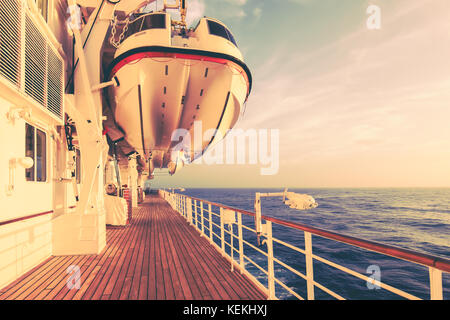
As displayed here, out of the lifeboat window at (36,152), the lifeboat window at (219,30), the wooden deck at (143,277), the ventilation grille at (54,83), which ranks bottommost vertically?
the wooden deck at (143,277)

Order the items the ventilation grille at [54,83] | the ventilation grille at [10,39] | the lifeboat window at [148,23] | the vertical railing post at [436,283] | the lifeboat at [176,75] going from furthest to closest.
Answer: the lifeboat window at [148,23], the lifeboat at [176,75], the ventilation grille at [54,83], the ventilation grille at [10,39], the vertical railing post at [436,283]

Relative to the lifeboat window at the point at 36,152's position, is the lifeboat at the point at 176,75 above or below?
above

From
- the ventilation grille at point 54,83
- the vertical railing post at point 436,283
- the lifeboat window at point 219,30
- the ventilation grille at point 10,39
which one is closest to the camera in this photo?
the vertical railing post at point 436,283

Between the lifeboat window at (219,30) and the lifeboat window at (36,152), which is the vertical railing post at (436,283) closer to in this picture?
the lifeboat window at (36,152)

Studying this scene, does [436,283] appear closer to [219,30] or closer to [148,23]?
[219,30]

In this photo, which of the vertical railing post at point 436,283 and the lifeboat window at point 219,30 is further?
the lifeboat window at point 219,30

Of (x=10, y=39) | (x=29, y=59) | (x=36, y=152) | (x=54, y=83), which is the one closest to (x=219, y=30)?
(x=54, y=83)

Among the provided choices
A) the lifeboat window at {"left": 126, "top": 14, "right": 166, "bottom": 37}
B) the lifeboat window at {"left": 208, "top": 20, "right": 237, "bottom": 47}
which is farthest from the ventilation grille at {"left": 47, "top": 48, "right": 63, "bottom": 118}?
the lifeboat window at {"left": 208, "top": 20, "right": 237, "bottom": 47}

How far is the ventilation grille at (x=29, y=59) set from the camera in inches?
113

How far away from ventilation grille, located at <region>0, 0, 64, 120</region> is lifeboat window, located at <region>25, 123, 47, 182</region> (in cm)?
42

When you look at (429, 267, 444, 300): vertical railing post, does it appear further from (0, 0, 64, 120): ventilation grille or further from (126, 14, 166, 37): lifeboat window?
(126, 14, 166, 37): lifeboat window

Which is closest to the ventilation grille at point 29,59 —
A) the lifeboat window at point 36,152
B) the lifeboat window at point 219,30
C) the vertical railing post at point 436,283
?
the lifeboat window at point 36,152

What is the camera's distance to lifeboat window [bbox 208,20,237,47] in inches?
215
